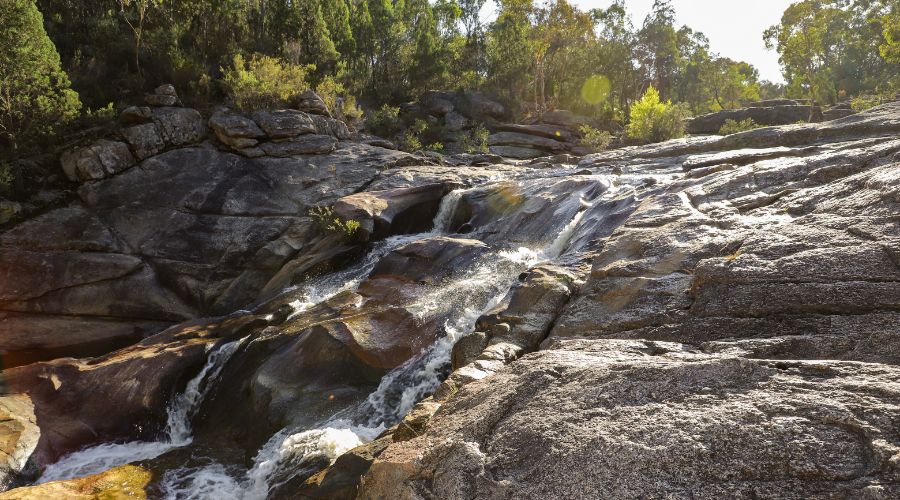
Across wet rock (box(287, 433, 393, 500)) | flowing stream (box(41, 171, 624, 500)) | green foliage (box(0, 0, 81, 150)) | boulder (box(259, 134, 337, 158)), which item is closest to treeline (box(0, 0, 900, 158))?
green foliage (box(0, 0, 81, 150))

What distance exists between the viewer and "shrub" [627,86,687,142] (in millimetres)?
25628

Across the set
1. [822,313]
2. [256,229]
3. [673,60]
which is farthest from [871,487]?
[673,60]

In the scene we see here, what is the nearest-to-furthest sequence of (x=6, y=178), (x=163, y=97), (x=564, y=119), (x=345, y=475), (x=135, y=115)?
(x=345, y=475), (x=6, y=178), (x=135, y=115), (x=163, y=97), (x=564, y=119)

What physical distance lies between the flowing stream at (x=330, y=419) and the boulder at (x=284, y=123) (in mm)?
8791

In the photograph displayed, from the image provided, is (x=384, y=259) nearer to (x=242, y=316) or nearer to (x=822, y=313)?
(x=242, y=316)

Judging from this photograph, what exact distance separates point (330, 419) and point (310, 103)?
15314mm

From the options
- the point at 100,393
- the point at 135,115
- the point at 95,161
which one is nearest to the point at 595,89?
the point at 135,115

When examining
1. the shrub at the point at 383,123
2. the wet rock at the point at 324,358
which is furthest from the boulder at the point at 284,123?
the shrub at the point at 383,123

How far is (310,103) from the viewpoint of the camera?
66.0 feet

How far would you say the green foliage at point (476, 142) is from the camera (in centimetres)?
2940

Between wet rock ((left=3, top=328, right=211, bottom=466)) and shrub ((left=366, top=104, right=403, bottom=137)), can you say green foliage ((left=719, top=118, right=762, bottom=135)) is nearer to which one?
shrub ((left=366, top=104, right=403, bottom=137))

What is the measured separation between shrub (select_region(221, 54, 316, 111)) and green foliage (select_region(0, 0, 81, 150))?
5163 mm

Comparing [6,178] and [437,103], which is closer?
[6,178]

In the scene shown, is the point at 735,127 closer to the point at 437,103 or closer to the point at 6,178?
the point at 437,103
